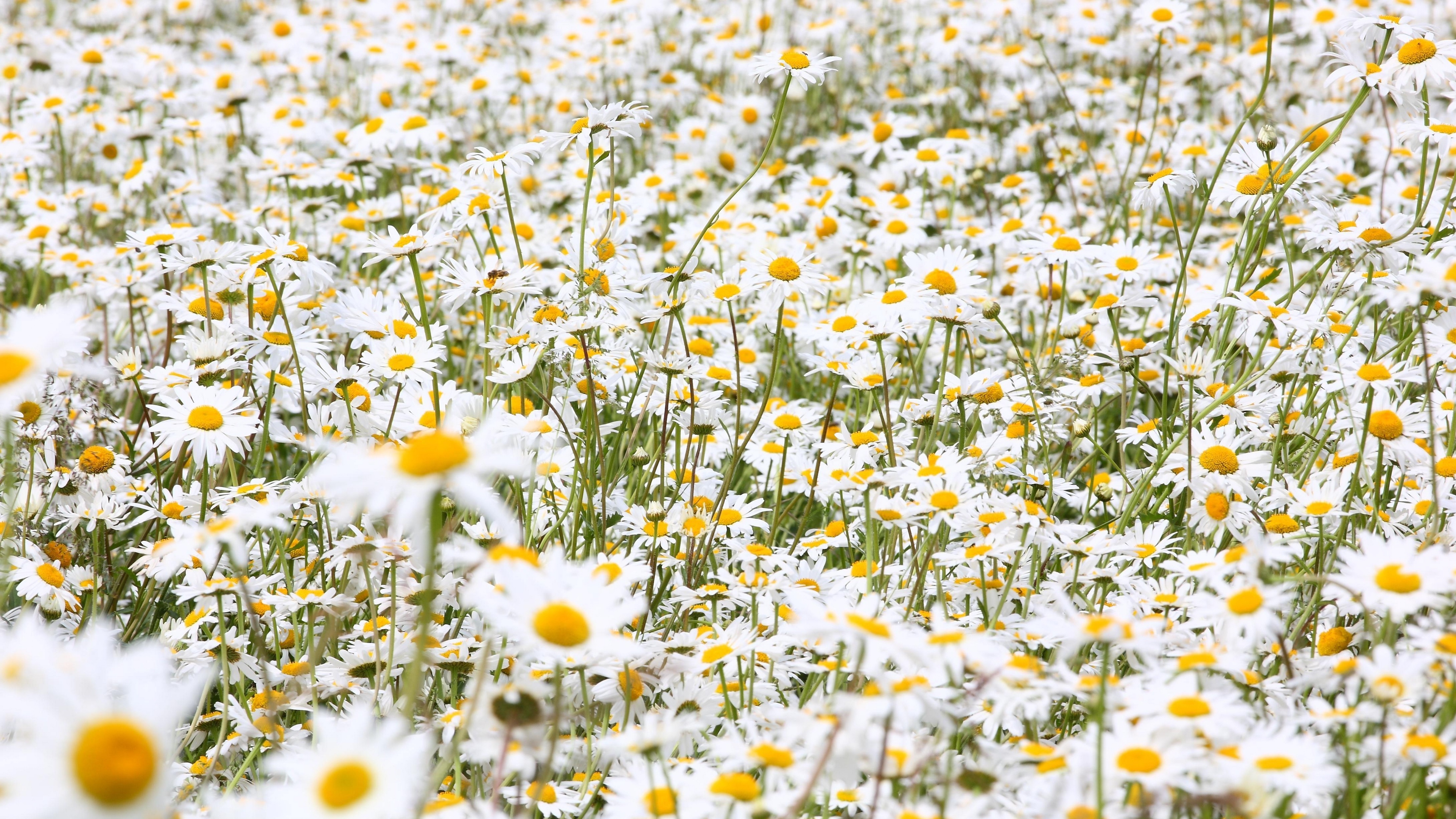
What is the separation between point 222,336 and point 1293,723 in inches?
107

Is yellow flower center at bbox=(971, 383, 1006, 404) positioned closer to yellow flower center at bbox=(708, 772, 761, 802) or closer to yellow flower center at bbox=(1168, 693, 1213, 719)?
yellow flower center at bbox=(1168, 693, 1213, 719)

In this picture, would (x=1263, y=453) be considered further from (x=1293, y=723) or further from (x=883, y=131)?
(x=883, y=131)

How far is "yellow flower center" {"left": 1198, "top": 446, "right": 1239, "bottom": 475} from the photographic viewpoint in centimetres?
291

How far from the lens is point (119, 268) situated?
16.5ft

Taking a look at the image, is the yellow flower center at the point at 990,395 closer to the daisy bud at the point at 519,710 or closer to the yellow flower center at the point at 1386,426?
the yellow flower center at the point at 1386,426

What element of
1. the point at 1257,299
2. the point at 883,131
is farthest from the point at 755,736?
the point at 883,131

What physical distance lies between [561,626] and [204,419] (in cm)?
163

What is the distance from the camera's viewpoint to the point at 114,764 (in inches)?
43.2

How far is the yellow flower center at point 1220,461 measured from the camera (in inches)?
114

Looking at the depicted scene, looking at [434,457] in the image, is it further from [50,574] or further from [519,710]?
[50,574]

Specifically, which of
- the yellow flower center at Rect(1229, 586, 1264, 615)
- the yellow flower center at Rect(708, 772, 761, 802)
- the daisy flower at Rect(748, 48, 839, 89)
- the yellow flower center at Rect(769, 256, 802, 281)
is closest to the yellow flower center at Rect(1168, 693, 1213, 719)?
the yellow flower center at Rect(1229, 586, 1264, 615)

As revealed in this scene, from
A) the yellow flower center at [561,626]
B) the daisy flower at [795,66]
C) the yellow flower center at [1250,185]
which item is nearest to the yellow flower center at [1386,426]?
the yellow flower center at [1250,185]

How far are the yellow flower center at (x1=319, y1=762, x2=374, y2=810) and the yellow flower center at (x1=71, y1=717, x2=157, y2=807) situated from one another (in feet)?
0.69

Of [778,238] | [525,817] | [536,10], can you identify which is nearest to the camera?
[525,817]
